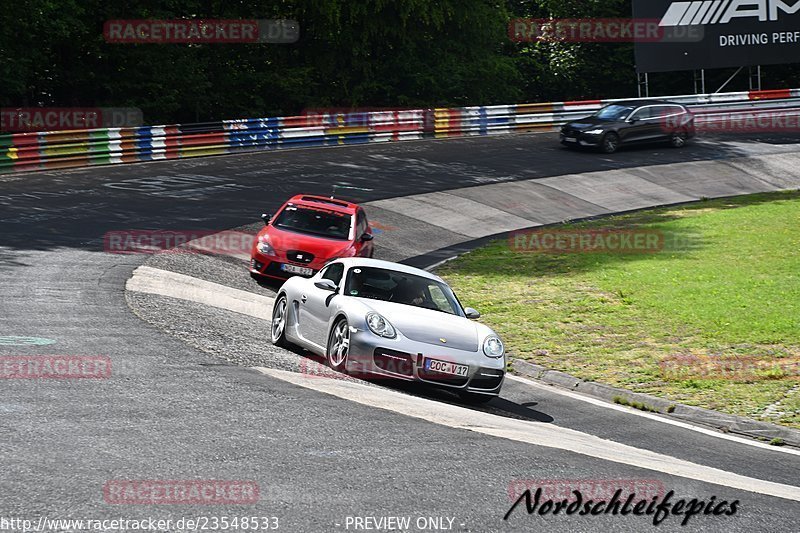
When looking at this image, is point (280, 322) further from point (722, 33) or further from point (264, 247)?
point (722, 33)

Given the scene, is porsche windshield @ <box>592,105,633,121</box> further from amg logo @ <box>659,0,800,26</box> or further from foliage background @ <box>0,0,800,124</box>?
foliage background @ <box>0,0,800,124</box>

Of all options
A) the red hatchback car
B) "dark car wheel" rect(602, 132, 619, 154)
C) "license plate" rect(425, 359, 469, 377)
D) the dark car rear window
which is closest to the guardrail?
the dark car rear window

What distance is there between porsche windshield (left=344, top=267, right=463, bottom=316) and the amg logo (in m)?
33.9

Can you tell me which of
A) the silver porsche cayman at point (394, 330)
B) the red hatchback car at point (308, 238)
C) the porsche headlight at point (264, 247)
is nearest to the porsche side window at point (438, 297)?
the silver porsche cayman at point (394, 330)

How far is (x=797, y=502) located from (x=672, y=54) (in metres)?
38.5

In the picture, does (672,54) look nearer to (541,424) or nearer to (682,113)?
(682,113)

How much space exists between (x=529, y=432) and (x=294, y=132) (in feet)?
91.3

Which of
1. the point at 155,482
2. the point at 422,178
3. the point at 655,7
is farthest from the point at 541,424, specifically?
the point at 655,7

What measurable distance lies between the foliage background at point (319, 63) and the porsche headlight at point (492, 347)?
26.4 meters

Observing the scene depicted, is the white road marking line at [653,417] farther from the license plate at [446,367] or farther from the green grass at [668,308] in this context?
the license plate at [446,367]

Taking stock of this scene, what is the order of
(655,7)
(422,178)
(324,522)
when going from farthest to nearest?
(655,7) < (422,178) < (324,522)

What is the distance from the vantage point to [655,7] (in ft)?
144

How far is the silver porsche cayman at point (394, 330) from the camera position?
38.5ft

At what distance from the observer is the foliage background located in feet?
124
